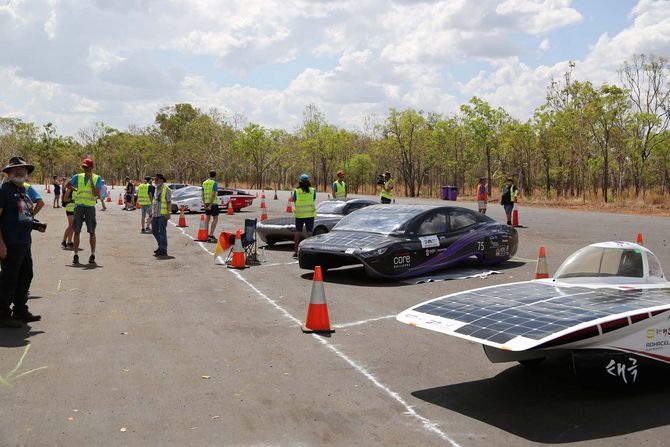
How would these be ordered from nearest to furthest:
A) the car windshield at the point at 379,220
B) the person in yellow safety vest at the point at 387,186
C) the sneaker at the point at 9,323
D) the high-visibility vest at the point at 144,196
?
1. the sneaker at the point at 9,323
2. the car windshield at the point at 379,220
3. the person in yellow safety vest at the point at 387,186
4. the high-visibility vest at the point at 144,196

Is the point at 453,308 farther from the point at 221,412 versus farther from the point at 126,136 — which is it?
the point at 126,136

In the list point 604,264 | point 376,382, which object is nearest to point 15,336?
point 376,382

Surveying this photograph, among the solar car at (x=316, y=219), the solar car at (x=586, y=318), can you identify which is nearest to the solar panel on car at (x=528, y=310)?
the solar car at (x=586, y=318)

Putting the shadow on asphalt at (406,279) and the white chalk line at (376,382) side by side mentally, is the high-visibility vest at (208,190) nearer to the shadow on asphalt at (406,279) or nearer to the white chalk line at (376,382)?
the shadow on asphalt at (406,279)

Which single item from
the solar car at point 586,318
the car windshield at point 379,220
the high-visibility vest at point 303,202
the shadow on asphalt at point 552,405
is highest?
the high-visibility vest at point 303,202

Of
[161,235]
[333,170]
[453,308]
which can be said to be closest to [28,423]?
[453,308]

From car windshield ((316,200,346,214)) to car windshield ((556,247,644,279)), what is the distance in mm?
9590

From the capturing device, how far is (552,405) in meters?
5.39

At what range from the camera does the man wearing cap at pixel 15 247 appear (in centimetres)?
789

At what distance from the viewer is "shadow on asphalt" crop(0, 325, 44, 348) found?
7199 mm

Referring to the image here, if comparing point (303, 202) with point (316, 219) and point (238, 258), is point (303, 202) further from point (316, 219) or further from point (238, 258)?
point (238, 258)

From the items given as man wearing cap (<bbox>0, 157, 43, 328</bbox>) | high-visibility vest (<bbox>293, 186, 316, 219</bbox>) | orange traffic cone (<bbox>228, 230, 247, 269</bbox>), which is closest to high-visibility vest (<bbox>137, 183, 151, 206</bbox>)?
high-visibility vest (<bbox>293, 186, 316, 219</bbox>)

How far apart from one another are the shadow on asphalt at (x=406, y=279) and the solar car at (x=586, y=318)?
4665 millimetres

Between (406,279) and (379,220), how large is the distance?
1221mm
